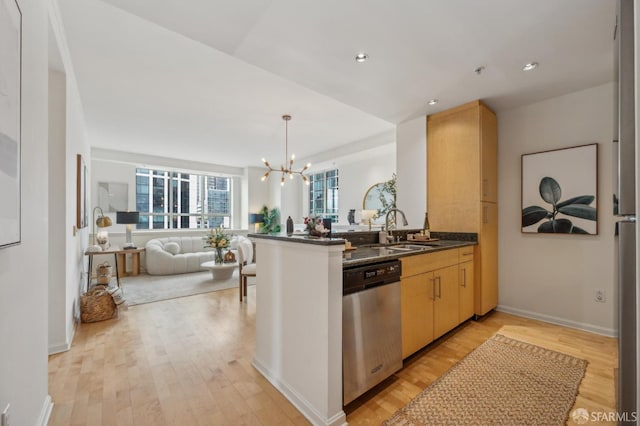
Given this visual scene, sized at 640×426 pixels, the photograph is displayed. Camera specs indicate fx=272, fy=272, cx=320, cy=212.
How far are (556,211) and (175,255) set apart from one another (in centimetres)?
663

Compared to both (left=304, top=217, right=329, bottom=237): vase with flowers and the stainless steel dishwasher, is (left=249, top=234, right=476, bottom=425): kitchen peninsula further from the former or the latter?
(left=304, top=217, right=329, bottom=237): vase with flowers

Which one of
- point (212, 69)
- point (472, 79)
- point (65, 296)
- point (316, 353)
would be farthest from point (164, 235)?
point (472, 79)

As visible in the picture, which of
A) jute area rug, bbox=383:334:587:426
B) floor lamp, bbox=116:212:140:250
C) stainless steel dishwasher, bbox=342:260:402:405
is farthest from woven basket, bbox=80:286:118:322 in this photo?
jute area rug, bbox=383:334:587:426

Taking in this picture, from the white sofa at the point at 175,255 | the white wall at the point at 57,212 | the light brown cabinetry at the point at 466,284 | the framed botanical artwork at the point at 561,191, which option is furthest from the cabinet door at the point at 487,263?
the white sofa at the point at 175,255

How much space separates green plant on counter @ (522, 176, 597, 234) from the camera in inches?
112

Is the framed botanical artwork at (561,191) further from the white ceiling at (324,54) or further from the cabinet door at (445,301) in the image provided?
the cabinet door at (445,301)

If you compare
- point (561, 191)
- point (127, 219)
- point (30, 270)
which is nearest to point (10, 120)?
point (30, 270)

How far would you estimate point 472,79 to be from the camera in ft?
8.78

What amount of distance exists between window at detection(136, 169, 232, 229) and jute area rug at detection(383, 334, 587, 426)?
7345mm

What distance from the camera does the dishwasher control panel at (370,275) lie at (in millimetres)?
1654

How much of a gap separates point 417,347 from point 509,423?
716 mm

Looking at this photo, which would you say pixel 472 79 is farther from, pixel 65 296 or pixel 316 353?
pixel 65 296

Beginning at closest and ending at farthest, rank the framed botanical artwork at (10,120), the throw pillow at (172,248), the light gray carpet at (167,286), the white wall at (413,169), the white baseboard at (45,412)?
the framed botanical artwork at (10,120) → the white baseboard at (45,412) → the white wall at (413,169) → the light gray carpet at (167,286) → the throw pillow at (172,248)

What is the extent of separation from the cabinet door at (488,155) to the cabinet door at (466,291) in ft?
2.70
